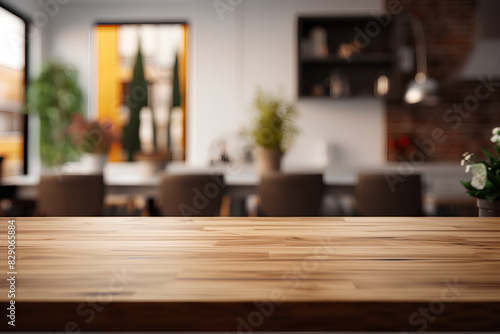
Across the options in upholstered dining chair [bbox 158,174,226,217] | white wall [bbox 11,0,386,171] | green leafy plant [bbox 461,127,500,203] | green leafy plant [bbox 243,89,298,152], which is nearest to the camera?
green leafy plant [bbox 461,127,500,203]

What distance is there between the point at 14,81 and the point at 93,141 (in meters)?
3.82

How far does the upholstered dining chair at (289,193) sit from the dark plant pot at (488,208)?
4.79 feet

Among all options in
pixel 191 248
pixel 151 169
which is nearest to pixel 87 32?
pixel 151 169

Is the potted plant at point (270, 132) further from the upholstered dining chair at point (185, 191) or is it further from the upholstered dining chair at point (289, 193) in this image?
the upholstered dining chair at point (185, 191)

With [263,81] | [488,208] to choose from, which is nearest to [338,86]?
[263,81]

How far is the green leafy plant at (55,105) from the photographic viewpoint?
580 cm

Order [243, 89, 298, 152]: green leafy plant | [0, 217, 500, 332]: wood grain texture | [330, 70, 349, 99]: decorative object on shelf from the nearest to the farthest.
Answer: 1. [0, 217, 500, 332]: wood grain texture
2. [243, 89, 298, 152]: green leafy plant
3. [330, 70, 349, 99]: decorative object on shelf

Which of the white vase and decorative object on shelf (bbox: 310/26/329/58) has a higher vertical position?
decorative object on shelf (bbox: 310/26/329/58)

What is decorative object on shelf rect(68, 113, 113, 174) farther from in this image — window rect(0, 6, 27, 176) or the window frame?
the window frame

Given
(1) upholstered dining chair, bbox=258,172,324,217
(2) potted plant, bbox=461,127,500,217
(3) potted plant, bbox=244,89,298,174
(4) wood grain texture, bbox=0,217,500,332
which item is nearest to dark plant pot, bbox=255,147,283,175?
(3) potted plant, bbox=244,89,298,174

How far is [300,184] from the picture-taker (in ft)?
8.93

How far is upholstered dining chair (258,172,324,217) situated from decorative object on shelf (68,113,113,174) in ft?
4.23

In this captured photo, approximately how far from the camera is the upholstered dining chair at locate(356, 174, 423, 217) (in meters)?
2.78

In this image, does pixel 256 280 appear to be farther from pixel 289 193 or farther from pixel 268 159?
pixel 268 159
